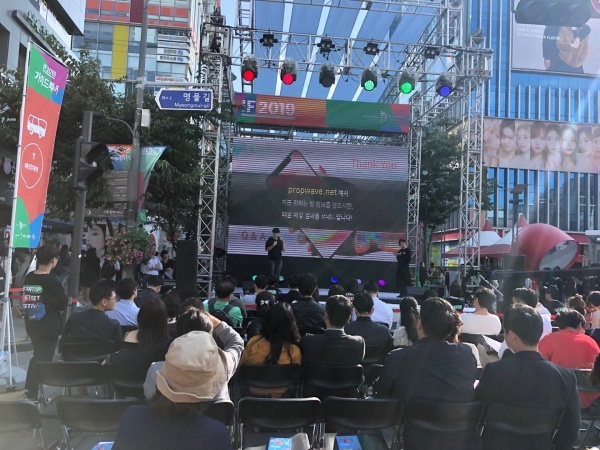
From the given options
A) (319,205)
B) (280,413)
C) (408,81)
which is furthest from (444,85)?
(280,413)

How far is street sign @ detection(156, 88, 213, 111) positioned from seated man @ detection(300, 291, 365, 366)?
19.9 ft

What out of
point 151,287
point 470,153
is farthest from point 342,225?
point 151,287

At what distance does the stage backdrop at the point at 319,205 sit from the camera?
15883mm

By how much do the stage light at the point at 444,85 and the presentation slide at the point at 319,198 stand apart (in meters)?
2.55

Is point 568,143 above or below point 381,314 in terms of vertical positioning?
above

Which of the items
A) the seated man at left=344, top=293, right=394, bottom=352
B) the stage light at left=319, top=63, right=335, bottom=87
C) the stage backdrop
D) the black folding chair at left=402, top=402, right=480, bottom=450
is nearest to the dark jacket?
the black folding chair at left=402, top=402, right=480, bottom=450

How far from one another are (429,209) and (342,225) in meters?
6.33

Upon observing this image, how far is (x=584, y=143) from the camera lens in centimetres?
3931

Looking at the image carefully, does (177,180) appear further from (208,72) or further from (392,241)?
(392,241)

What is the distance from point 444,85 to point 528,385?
12.3 m

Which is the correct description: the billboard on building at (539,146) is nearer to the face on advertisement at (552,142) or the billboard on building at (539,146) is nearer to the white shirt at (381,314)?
the face on advertisement at (552,142)

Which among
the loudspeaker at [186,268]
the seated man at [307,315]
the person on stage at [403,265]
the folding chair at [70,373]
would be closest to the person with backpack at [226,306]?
the seated man at [307,315]

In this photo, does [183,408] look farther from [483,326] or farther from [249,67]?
[249,67]

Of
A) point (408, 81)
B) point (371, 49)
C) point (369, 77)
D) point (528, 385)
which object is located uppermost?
point (371, 49)
